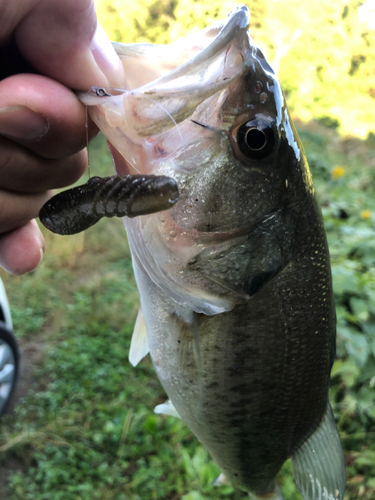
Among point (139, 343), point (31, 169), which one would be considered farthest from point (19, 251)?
point (139, 343)

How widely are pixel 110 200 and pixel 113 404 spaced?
272cm

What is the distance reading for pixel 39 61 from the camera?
941mm

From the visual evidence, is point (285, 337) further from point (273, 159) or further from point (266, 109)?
point (266, 109)

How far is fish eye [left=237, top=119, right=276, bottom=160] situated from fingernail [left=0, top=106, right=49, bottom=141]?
53 cm

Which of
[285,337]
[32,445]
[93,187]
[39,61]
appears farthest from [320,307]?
[32,445]

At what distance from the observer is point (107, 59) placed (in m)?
0.98

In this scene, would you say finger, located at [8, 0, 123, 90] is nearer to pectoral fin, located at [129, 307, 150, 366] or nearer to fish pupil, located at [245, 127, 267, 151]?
fish pupil, located at [245, 127, 267, 151]

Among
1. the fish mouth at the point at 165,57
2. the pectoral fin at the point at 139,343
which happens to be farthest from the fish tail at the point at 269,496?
the fish mouth at the point at 165,57

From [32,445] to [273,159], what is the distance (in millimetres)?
2911

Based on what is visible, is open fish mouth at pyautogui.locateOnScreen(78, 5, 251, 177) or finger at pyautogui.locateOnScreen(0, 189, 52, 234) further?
finger at pyautogui.locateOnScreen(0, 189, 52, 234)

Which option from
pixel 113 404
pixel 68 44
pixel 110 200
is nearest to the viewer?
pixel 110 200

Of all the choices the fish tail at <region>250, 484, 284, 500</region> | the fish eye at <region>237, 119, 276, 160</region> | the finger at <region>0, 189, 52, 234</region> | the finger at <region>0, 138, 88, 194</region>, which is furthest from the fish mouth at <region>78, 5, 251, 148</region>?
the fish tail at <region>250, 484, 284, 500</region>

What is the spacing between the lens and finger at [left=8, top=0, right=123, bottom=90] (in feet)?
2.86

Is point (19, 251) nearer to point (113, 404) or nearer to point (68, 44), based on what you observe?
point (68, 44)
